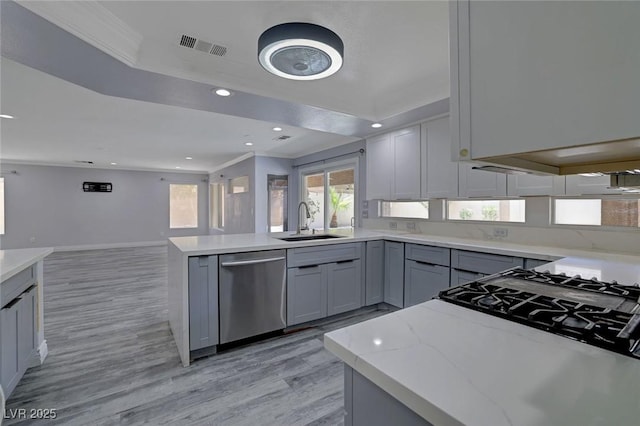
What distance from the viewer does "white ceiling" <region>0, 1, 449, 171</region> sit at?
74.6 inches

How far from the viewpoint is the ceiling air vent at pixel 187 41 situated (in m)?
2.15

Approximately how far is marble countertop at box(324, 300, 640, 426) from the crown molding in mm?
2256

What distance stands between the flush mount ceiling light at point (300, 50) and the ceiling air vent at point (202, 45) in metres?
0.40

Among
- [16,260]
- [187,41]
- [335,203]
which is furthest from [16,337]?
[335,203]

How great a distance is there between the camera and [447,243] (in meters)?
2.86

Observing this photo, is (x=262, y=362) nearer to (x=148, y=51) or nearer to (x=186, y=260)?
(x=186, y=260)

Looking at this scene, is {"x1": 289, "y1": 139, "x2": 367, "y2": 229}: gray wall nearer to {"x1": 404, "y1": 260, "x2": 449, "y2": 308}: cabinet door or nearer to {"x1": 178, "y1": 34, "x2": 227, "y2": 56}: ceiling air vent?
{"x1": 404, "y1": 260, "x2": 449, "y2": 308}: cabinet door

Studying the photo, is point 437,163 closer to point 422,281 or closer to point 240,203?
point 422,281

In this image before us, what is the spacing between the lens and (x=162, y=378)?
2238mm

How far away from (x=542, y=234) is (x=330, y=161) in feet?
11.8

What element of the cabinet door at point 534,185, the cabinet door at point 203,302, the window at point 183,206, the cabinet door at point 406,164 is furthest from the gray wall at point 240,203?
the cabinet door at point 534,185

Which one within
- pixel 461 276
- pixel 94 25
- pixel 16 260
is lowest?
pixel 461 276

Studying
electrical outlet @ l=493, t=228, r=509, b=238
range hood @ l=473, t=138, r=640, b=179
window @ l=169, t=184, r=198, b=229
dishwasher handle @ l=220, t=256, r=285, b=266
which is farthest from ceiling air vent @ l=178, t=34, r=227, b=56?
window @ l=169, t=184, r=198, b=229

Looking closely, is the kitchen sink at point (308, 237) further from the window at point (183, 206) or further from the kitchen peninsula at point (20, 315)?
the window at point (183, 206)
